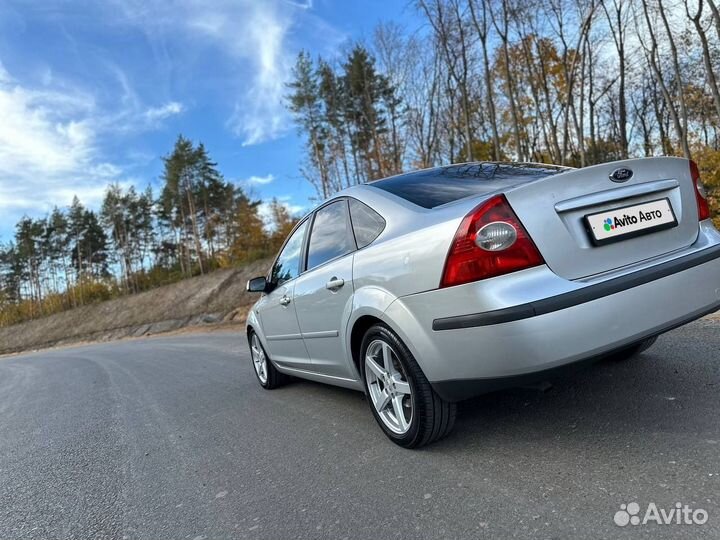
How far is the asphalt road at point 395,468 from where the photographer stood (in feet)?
6.30

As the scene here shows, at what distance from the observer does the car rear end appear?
2.03 m

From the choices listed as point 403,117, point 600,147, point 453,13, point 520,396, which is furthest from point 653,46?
point 520,396

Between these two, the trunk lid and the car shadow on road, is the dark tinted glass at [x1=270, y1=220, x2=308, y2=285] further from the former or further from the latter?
the trunk lid

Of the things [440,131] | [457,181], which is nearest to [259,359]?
[457,181]

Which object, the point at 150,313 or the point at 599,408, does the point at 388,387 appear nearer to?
the point at 599,408

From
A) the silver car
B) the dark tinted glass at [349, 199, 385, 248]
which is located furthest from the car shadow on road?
the dark tinted glass at [349, 199, 385, 248]

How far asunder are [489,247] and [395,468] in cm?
126

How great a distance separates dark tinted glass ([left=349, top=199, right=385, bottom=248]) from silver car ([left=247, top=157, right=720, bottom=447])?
14mm

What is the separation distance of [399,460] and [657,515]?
1214mm

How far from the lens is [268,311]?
175 inches

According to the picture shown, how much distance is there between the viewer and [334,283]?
3.06 meters

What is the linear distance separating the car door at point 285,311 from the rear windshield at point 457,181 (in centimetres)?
114

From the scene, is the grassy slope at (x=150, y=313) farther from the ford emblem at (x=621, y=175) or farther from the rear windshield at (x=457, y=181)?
the ford emblem at (x=621, y=175)

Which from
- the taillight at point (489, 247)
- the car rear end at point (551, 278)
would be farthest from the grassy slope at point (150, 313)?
the taillight at point (489, 247)
